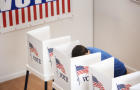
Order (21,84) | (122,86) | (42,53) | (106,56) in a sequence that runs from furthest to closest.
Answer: (21,84) → (106,56) → (42,53) → (122,86)

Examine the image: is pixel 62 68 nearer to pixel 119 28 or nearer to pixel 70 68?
pixel 70 68

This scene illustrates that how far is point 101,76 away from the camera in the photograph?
9.68 feet

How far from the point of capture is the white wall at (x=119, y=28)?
5.14 metres

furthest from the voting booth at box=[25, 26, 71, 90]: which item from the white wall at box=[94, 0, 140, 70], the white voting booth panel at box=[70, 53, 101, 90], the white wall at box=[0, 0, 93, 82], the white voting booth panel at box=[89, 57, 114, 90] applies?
the white wall at box=[94, 0, 140, 70]

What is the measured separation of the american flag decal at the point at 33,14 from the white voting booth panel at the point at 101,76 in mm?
2255

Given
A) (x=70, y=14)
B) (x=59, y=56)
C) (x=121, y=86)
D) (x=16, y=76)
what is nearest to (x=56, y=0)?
(x=70, y=14)

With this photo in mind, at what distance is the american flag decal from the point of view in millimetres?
4953

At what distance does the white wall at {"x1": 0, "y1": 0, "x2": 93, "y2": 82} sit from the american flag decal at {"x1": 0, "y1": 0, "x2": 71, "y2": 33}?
119 mm

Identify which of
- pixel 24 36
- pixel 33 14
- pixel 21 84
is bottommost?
pixel 21 84

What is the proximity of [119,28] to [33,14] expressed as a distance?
4.84ft

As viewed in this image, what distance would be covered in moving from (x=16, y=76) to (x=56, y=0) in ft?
4.75

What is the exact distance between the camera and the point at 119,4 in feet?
17.4

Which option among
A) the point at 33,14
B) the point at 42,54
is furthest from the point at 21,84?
the point at 42,54

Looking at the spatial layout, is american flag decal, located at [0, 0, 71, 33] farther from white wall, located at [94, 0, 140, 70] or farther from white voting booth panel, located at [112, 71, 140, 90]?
white voting booth panel, located at [112, 71, 140, 90]
